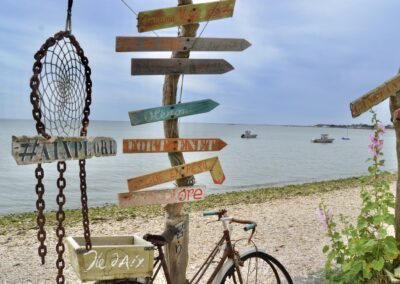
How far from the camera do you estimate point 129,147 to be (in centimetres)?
503

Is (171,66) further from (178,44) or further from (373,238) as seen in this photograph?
(373,238)

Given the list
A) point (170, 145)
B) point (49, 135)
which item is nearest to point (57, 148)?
point (49, 135)

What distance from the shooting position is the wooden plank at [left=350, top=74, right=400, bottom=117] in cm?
525

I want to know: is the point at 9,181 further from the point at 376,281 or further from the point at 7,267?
the point at 376,281

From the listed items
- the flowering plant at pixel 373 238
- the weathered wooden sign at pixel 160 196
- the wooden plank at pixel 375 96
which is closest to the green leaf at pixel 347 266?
the flowering plant at pixel 373 238

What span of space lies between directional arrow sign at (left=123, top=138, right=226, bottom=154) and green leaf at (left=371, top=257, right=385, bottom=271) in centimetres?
217

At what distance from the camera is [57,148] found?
328 centimetres

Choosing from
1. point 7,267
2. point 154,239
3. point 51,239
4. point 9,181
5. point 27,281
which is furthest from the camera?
point 9,181

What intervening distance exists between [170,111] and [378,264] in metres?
2.87

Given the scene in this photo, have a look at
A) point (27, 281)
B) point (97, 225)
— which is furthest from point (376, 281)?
point (97, 225)

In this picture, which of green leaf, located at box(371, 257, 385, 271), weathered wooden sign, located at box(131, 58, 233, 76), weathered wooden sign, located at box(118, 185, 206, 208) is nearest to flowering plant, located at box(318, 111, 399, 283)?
green leaf, located at box(371, 257, 385, 271)

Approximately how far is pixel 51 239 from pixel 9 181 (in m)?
25.8

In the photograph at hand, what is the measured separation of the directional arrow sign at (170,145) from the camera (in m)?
5.04

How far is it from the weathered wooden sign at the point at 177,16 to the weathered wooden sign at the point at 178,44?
161 mm
